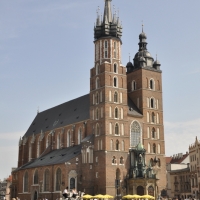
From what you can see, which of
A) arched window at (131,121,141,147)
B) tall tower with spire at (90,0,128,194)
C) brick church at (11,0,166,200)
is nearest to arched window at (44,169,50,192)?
brick church at (11,0,166,200)

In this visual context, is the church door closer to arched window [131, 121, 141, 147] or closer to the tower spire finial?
arched window [131, 121, 141, 147]

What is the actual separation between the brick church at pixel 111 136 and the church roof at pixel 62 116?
1.36ft

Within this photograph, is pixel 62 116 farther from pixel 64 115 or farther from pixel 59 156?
pixel 59 156

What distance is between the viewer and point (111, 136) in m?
56.6

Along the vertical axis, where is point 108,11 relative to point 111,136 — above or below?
above

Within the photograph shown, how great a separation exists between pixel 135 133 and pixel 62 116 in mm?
20050

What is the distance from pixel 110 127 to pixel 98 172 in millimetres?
6680

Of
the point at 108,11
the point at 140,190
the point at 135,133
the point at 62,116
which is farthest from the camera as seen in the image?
the point at 62,116

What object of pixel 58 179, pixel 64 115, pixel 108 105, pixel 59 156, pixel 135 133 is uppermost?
pixel 64 115

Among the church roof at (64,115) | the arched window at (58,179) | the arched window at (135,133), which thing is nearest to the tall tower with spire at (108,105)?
the arched window at (135,133)

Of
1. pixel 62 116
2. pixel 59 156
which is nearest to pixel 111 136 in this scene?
pixel 59 156

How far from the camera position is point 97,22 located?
6356 cm

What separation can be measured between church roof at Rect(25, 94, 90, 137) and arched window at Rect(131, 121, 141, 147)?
330 inches

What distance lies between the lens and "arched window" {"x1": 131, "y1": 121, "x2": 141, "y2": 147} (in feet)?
194
